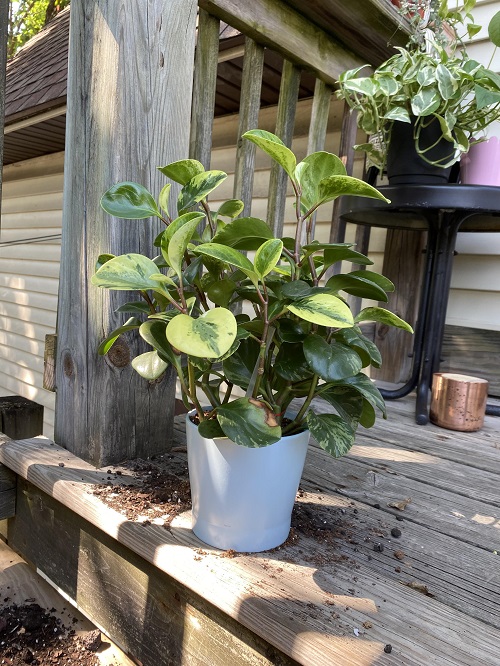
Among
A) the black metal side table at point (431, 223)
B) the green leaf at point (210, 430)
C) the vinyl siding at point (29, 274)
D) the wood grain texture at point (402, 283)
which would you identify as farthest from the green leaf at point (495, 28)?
the vinyl siding at point (29, 274)

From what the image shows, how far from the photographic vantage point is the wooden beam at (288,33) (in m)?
1.38

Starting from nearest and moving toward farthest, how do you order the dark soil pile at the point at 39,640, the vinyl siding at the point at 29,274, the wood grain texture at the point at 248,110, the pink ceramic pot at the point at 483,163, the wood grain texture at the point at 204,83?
the dark soil pile at the point at 39,640 < the wood grain texture at the point at 204,83 < the wood grain texture at the point at 248,110 < the pink ceramic pot at the point at 483,163 < the vinyl siding at the point at 29,274

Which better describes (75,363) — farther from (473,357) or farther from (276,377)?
(473,357)

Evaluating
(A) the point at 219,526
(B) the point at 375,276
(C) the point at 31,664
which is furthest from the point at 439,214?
(C) the point at 31,664

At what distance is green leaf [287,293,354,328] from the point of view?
63 centimetres

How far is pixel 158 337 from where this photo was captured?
0.79 meters

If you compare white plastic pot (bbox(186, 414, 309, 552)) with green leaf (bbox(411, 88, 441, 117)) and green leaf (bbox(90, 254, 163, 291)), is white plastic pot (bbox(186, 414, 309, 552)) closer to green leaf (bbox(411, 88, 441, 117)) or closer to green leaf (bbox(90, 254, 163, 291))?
green leaf (bbox(90, 254, 163, 291))

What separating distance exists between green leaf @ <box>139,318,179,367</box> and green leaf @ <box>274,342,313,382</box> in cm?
16

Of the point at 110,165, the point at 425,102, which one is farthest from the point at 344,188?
the point at 425,102

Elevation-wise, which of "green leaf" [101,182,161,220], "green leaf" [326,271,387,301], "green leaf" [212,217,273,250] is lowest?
"green leaf" [326,271,387,301]

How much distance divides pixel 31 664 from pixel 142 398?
1.70 feet

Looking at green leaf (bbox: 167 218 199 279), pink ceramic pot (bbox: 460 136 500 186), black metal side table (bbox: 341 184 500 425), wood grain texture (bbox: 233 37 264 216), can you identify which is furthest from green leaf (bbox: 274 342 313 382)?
pink ceramic pot (bbox: 460 136 500 186)

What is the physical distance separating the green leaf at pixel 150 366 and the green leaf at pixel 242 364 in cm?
10

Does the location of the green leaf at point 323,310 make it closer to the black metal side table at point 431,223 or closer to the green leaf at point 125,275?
the green leaf at point 125,275
